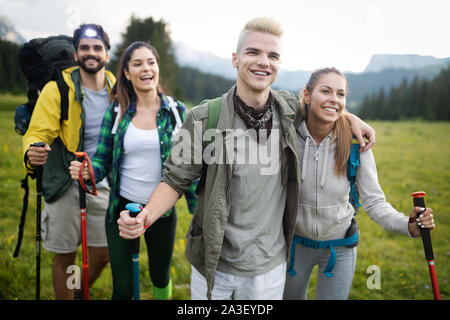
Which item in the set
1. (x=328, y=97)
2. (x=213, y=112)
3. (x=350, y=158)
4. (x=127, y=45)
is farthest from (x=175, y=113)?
(x=127, y=45)

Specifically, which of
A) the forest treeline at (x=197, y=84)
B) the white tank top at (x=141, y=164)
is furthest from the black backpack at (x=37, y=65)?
the forest treeline at (x=197, y=84)

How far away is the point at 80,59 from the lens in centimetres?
385

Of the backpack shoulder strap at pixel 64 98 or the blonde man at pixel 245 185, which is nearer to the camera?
the blonde man at pixel 245 185

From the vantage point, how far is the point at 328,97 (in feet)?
9.45

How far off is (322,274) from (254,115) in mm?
2088

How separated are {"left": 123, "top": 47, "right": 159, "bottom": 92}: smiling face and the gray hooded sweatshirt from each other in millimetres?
1927

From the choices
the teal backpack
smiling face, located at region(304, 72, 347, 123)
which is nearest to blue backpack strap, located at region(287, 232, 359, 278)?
the teal backpack

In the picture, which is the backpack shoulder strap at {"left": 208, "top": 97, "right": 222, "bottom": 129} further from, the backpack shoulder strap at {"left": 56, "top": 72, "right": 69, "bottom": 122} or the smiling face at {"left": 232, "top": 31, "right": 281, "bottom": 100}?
the backpack shoulder strap at {"left": 56, "top": 72, "right": 69, "bottom": 122}

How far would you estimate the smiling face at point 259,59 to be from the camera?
2555 millimetres

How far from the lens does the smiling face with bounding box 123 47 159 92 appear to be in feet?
11.8

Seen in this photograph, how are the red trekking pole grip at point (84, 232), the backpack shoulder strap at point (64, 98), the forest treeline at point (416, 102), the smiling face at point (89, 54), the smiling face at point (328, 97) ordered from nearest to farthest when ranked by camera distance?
the smiling face at point (328, 97)
the red trekking pole grip at point (84, 232)
the backpack shoulder strap at point (64, 98)
the smiling face at point (89, 54)
the forest treeline at point (416, 102)

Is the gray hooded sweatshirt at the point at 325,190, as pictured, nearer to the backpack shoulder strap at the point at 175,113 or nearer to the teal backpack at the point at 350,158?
the teal backpack at the point at 350,158
